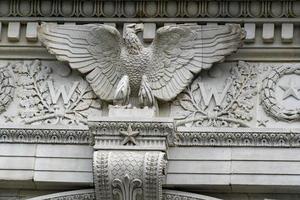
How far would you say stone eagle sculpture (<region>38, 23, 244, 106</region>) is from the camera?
18.4m

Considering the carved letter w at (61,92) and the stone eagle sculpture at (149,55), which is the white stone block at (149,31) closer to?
the stone eagle sculpture at (149,55)

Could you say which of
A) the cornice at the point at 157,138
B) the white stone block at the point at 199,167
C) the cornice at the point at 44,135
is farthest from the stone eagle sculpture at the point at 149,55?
the white stone block at the point at 199,167

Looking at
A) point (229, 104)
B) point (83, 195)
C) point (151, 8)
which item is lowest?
point (83, 195)

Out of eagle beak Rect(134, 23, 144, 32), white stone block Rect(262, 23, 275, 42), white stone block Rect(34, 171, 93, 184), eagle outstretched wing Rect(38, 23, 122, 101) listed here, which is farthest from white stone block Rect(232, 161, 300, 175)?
eagle beak Rect(134, 23, 144, 32)

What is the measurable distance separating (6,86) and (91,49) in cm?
116

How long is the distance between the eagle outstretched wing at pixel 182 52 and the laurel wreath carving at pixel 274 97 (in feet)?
1.91

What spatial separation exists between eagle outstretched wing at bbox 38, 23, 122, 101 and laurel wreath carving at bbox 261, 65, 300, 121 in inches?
71.0

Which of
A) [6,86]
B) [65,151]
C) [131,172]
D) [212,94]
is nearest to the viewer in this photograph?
[131,172]

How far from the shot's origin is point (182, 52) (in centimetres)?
1852

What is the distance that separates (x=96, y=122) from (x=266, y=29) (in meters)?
2.49

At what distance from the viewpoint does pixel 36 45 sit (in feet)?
62.0

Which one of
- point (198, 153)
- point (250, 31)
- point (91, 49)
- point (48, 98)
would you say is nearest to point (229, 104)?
point (198, 153)

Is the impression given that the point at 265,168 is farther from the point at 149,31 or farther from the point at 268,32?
the point at 149,31

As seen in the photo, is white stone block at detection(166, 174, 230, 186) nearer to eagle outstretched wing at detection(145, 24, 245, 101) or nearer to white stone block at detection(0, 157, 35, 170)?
eagle outstretched wing at detection(145, 24, 245, 101)
